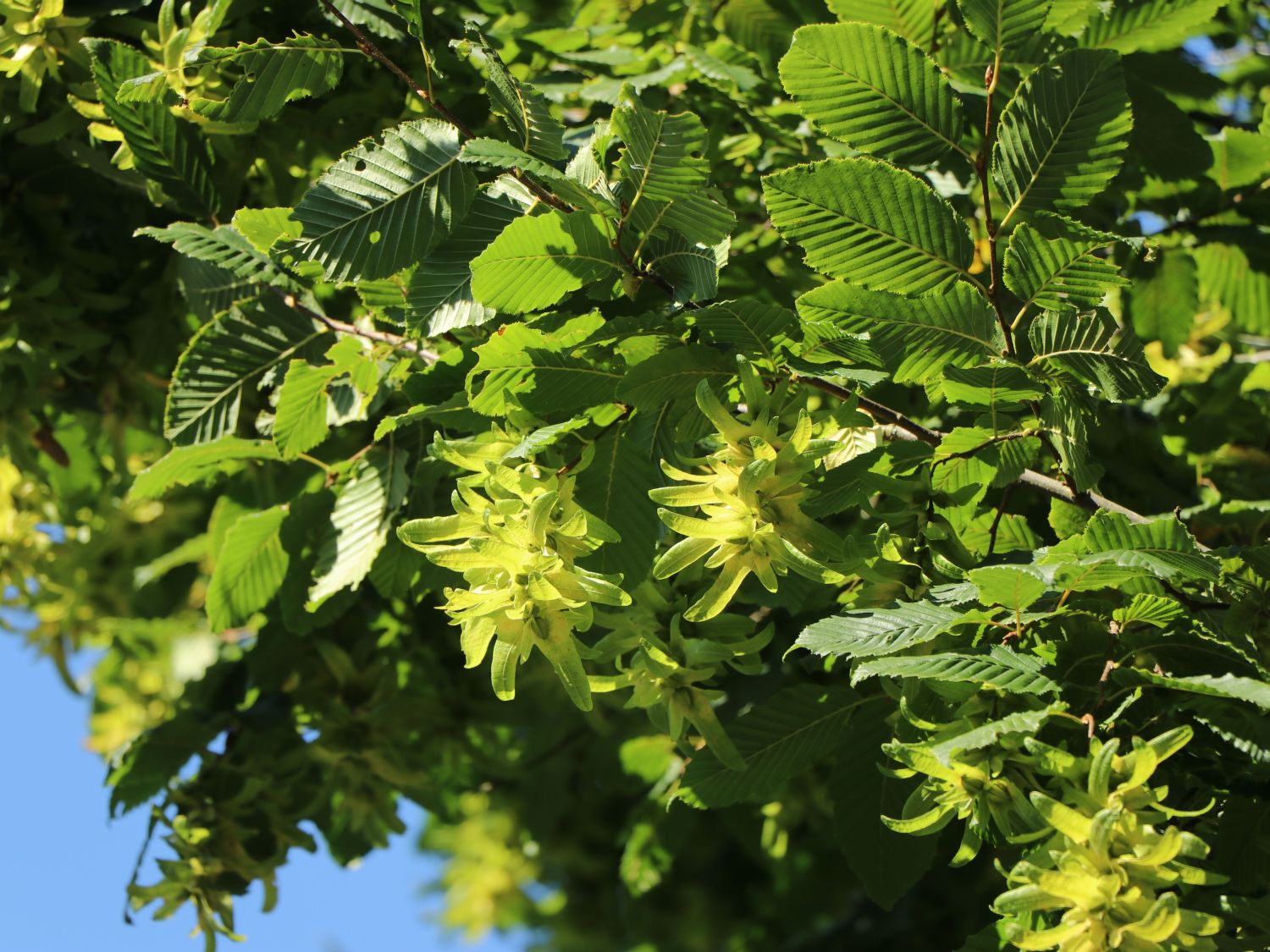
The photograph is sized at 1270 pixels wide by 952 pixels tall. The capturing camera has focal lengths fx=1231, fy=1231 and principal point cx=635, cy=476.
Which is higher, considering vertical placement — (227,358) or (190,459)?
(227,358)

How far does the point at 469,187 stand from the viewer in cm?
153

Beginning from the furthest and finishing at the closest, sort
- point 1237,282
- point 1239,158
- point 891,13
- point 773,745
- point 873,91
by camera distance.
Result: point 1237,282
point 1239,158
point 891,13
point 773,745
point 873,91

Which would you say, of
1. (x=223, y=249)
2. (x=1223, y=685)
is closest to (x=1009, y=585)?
(x=1223, y=685)

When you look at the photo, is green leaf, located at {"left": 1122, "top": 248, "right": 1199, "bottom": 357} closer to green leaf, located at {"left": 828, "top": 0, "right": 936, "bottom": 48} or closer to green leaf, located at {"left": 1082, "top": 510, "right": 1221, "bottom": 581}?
green leaf, located at {"left": 828, "top": 0, "right": 936, "bottom": 48}

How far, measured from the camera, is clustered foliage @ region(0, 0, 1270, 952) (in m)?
1.37

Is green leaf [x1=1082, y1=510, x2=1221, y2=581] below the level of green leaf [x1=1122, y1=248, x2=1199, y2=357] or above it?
above

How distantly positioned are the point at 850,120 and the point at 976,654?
2.28ft

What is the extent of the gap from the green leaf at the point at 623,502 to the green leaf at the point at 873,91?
1.58 feet

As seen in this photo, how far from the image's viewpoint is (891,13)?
188 cm

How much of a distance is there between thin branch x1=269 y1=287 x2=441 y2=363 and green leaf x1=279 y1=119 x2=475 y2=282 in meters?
0.25

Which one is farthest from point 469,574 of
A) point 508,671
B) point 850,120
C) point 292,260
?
point 850,120

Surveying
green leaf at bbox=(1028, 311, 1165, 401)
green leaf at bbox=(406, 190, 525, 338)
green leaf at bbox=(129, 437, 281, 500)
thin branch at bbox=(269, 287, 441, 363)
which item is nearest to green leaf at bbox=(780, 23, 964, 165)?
green leaf at bbox=(1028, 311, 1165, 401)

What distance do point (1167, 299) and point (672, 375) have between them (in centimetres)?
142

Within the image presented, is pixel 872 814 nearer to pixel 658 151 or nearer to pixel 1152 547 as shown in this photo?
pixel 1152 547
